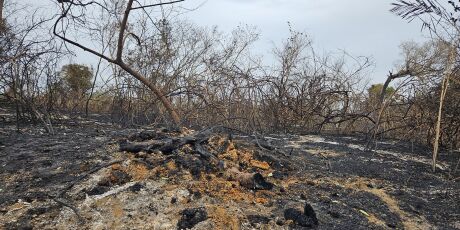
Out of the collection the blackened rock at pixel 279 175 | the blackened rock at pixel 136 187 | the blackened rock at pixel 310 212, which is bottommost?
the blackened rock at pixel 310 212

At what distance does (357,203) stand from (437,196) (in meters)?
0.79

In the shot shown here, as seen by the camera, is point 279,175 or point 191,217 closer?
Result: point 191,217

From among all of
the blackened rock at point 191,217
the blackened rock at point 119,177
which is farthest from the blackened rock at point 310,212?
the blackened rock at point 119,177

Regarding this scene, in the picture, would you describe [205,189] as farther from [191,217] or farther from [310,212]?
[310,212]

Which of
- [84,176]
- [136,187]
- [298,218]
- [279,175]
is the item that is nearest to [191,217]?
[136,187]

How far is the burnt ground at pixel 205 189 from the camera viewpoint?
2.39 m

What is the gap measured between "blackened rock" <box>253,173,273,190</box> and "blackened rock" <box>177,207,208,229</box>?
0.54 metres

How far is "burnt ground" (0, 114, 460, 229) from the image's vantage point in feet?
7.83

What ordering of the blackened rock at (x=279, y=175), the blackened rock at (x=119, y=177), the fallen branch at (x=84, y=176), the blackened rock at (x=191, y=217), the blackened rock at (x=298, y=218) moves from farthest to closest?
the blackened rock at (x=279, y=175) → the blackened rock at (x=119, y=177) → the fallen branch at (x=84, y=176) → the blackened rock at (x=298, y=218) → the blackened rock at (x=191, y=217)

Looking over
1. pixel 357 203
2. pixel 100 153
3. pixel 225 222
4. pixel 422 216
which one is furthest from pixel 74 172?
pixel 422 216

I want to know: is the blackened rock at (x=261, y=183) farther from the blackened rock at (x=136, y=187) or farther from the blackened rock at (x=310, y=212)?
the blackened rock at (x=136, y=187)

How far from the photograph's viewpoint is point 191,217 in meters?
2.37

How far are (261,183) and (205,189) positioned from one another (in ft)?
1.34

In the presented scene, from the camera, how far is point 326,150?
4691 mm
